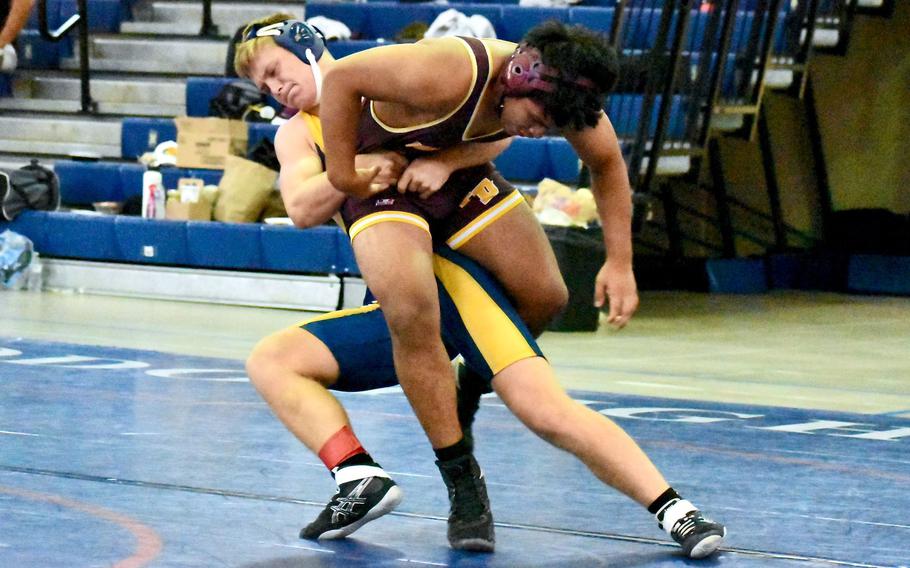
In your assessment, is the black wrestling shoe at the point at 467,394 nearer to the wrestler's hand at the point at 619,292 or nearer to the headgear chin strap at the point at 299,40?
the wrestler's hand at the point at 619,292

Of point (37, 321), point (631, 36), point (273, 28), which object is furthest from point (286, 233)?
point (273, 28)

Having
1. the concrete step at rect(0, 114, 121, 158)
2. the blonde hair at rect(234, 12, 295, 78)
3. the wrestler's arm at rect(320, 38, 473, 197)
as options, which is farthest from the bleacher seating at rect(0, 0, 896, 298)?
the wrestler's arm at rect(320, 38, 473, 197)

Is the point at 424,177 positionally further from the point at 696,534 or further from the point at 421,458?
the point at 421,458

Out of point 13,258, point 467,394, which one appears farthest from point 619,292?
point 13,258

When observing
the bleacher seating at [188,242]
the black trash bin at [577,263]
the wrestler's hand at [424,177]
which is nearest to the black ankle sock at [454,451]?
the wrestler's hand at [424,177]

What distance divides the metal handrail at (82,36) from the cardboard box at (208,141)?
57.6 inches

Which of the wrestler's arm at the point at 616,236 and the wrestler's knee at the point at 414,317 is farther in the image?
the wrestler's arm at the point at 616,236

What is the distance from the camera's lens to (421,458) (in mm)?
4441

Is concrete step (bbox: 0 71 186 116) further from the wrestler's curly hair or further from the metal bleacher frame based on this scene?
the wrestler's curly hair

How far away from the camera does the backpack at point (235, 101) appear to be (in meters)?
10.1

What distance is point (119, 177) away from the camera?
34.2ft

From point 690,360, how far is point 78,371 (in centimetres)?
282

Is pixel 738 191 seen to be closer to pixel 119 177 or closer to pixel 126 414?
pixel 119 177

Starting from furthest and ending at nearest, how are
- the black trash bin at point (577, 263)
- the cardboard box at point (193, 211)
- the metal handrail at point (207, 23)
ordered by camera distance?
the metal handrail at point (207, 23)
the cardboard box at point (193, 211)
the black trash bin at point (577, 263)
